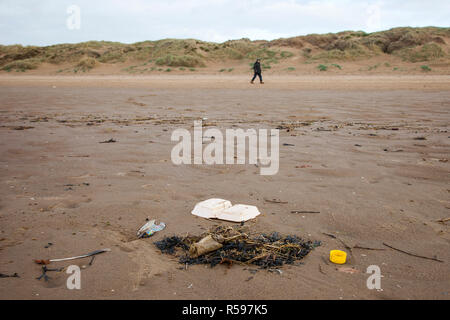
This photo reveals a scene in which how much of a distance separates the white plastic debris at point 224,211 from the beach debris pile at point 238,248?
0.26 m

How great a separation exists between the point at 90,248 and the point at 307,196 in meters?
1.92

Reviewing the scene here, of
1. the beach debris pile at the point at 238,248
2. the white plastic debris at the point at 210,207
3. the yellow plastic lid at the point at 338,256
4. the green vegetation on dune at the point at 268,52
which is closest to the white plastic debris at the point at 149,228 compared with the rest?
the beach debris pile at the point at 238,248

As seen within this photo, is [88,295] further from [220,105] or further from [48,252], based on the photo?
[220,105]

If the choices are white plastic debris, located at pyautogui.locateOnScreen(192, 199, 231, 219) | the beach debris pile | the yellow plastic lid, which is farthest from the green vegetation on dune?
the yellow plastic lid

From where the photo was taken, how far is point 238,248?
2467 mm

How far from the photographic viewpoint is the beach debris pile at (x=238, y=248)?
Result: 2330 millimetres

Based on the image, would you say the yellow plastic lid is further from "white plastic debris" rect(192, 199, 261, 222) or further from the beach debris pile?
"white plastic debris" rect(192, 199, 261, 222)

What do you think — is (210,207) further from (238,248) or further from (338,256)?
(338,256)

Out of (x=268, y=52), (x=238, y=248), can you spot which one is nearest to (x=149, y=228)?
(x=238, y=248)

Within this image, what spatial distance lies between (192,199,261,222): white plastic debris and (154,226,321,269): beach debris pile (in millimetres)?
265

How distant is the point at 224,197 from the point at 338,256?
1.34 metres

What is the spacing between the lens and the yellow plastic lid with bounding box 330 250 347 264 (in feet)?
7.54
